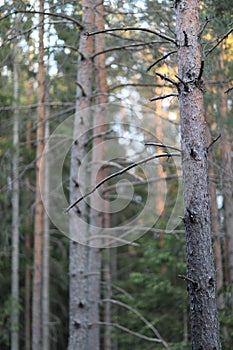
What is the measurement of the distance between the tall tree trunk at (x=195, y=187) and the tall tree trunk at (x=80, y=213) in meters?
3.02

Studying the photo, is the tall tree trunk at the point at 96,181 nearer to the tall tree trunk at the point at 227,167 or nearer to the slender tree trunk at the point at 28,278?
the tall tree trunk at the point at 227,167

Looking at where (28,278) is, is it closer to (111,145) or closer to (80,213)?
(111,145)

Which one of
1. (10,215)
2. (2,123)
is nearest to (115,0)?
(2,123)

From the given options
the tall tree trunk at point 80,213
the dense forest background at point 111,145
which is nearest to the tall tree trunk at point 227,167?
the dense forest background at point 111,145

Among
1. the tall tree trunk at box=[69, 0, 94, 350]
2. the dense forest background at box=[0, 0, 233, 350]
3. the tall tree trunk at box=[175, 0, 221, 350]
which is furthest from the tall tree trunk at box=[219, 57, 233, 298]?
the tall tree trunk at box=[175, 0, 221, 350]

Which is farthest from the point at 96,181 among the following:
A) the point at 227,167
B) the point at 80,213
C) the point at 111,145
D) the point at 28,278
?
the point at 28,278

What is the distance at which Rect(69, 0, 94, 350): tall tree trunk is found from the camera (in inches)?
295

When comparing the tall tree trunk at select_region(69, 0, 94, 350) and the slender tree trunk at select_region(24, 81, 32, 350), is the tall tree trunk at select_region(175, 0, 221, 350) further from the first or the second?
the slender tree trunk at select_region(24, 81, 32, 350)

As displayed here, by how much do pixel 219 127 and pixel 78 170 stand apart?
8.99 ft

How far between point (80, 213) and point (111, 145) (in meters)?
3.60

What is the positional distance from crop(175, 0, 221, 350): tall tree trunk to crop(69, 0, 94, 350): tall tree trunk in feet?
9.90

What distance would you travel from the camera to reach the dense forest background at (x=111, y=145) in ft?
24.6

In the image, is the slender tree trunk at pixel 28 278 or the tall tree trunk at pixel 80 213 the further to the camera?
the slender tree trunk at pixel 28 278

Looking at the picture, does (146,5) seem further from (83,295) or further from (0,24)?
(83,295)
